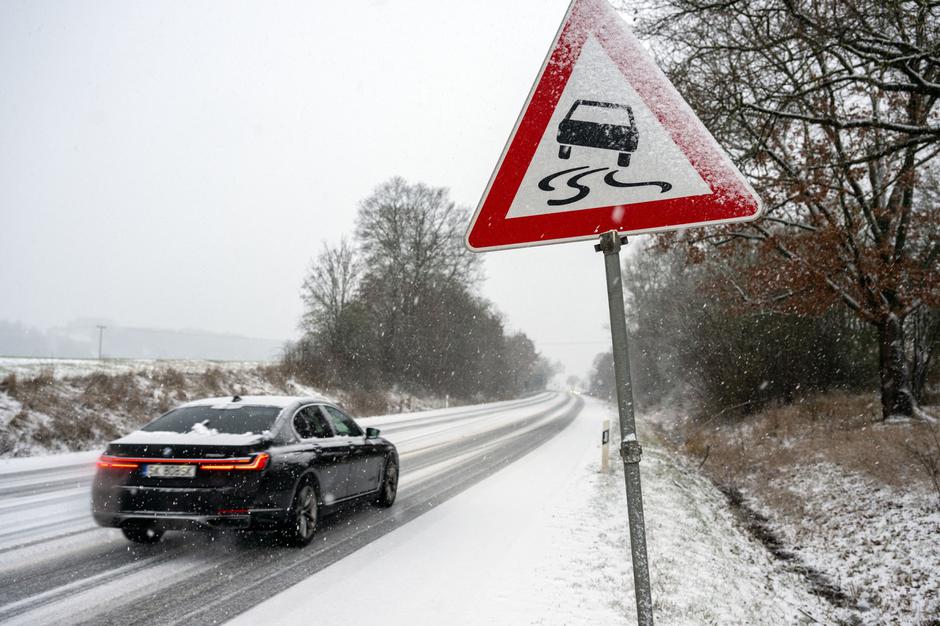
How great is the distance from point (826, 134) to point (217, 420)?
11108 mm

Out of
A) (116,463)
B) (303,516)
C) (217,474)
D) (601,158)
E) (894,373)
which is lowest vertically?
(303,516)

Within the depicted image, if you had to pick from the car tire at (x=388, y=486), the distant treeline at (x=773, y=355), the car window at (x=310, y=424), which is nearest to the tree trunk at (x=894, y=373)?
the distant treeline at (x=773, y=355)

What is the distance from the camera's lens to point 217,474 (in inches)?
231

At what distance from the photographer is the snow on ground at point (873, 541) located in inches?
281

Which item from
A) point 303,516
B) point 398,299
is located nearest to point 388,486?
point 303,516

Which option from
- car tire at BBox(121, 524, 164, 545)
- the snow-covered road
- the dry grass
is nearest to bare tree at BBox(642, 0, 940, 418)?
the dry grass

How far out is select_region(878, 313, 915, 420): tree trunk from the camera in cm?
1388

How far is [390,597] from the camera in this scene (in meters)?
4.95

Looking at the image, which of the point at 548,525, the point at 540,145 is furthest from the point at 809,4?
the point at 548,525

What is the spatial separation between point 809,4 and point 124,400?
18.1 meters

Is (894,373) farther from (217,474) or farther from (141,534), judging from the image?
(141,534)

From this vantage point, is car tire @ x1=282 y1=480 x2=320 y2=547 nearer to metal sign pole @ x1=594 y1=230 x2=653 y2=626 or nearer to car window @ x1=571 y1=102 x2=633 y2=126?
metal sign pole @ x1=594 y1=230 x2=653 y2=626

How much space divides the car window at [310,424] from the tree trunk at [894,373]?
496 inches

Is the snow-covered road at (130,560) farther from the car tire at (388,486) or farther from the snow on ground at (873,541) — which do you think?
the snow on ground at (873,541)
